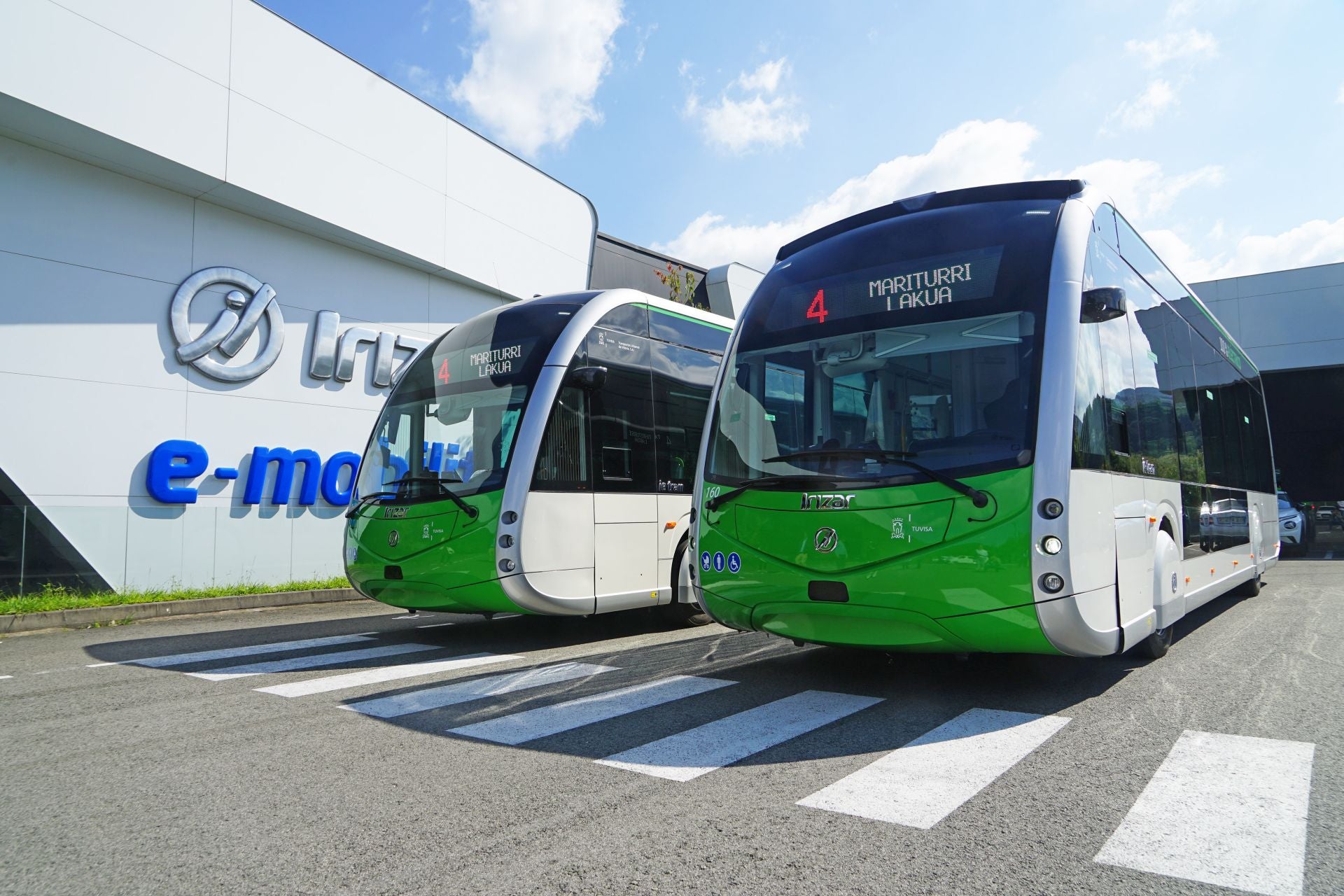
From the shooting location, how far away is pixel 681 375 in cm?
959

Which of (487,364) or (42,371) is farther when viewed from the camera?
(42,371)

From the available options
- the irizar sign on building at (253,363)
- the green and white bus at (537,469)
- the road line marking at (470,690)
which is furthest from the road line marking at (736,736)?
the irizar sign on building at (253,363)

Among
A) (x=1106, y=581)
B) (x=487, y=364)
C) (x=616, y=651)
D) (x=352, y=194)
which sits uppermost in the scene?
(x=352, y=194)

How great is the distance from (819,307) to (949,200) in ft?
3.61

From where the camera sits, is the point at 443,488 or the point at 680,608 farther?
the point at 680,608

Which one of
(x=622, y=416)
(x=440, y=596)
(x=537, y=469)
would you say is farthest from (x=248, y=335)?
(x=537, y=469)

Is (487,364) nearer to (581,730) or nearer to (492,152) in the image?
(581,730)

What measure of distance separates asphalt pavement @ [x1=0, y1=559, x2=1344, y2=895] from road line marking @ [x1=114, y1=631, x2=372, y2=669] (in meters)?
0.16

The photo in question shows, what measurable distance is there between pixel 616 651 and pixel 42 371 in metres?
9.48

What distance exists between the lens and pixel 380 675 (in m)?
6.75

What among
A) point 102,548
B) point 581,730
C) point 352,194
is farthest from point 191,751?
point 352,194

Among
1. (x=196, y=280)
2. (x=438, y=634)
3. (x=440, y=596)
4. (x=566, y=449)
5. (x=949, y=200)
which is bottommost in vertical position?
(x=438, y=634)

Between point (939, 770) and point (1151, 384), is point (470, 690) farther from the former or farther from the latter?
point (1151, 384)

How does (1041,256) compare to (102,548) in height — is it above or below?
above
